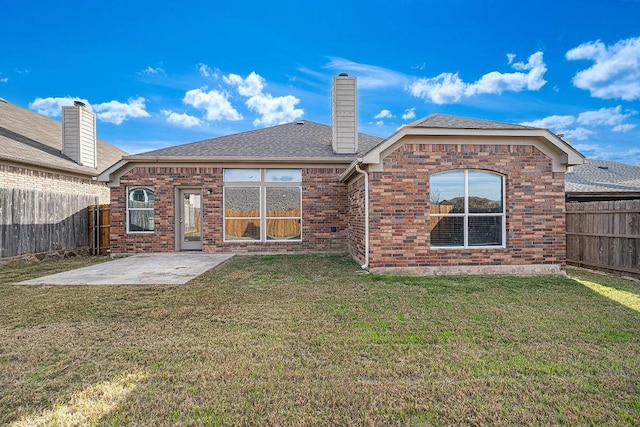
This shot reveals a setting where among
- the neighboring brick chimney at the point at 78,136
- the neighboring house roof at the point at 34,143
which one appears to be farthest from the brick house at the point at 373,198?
the neighboring brick chimney at the point at 78,136

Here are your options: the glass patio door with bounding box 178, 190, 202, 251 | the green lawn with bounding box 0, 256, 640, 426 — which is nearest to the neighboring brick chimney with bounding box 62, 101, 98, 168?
the glass patio door with bounding box 178, 190, 202, 251

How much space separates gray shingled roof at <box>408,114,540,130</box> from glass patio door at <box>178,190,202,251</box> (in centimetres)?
750

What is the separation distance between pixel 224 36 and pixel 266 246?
34.4 feet

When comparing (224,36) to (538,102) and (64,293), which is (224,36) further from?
(538,102)

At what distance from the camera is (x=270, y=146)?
11.2m

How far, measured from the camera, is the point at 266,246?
10562 millimetres

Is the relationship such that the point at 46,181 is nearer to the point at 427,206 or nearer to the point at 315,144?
the point at 315,144

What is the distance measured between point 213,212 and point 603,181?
1613 cm

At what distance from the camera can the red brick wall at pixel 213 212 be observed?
34.0 feet

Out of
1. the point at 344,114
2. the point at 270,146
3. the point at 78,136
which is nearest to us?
the point at 270,146

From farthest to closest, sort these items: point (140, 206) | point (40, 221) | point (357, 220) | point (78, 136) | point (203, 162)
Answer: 1. point (78, 136)
2. point (140, 206)
3. point (203, 162)
4. point (40, 221)
5. point (357, 220)

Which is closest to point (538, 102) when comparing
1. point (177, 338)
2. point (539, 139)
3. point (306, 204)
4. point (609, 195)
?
point (609, 195)

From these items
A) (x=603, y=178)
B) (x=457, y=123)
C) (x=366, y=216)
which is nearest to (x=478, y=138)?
(x=457, y=123)

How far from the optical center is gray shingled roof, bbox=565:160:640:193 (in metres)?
11.9
